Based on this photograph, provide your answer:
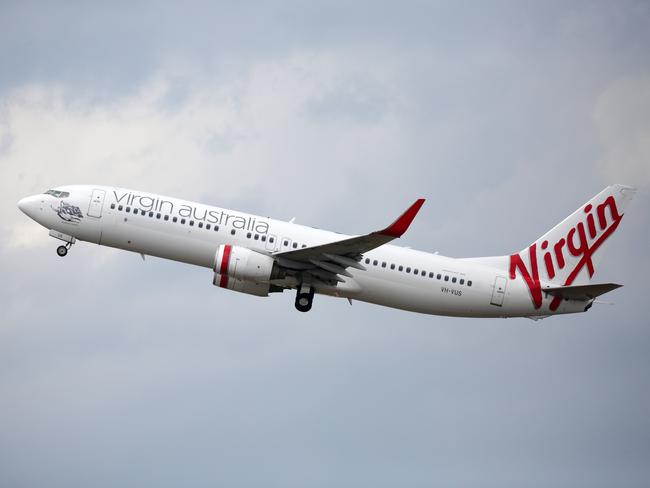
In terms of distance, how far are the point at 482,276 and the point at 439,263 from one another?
2.49 meters

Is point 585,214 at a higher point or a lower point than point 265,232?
higher

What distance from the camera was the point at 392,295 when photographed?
191 ft

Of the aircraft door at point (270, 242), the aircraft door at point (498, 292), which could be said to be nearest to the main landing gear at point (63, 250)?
the aircraft door at point (270, 242)

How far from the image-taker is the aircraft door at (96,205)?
5797 centimetres

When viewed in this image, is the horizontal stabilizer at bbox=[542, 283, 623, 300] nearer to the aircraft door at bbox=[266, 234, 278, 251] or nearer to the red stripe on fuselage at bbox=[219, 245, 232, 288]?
the aircraft door at bbox=[266, 234, 278, 251]

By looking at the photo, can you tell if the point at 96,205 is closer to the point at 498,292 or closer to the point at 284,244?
the point at 284,244

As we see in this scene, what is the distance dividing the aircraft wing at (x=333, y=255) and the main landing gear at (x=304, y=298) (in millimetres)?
1080

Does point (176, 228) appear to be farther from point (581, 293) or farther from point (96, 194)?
point (581, 293)

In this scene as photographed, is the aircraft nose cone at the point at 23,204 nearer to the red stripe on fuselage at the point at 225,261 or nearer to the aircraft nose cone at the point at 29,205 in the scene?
the aircraft nose cone at the point at 29,205

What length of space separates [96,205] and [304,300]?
39.7ft

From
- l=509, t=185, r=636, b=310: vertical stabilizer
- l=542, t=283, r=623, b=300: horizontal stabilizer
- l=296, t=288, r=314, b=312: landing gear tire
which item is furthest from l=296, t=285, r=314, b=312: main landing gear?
l=542, t=283, r=623, b=300: horizontal stabilizer

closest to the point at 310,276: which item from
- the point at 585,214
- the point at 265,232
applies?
the point at 265,232

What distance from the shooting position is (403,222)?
51.9 meters

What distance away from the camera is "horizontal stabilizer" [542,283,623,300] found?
56.6 metres
